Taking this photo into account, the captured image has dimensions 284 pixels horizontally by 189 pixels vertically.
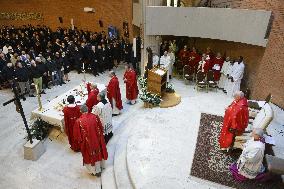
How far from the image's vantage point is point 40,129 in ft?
27.3

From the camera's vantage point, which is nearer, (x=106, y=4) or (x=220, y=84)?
(x=220, y=84)

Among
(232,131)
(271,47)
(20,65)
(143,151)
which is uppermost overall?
(271,47)

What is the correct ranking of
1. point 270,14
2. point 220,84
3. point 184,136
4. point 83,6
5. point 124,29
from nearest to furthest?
A: point 184,136 → point 270,14 → point 220,84 → point 124,29 → point 83,6

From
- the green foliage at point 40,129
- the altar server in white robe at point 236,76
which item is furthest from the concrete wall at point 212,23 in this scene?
the green foliage at point 40,129

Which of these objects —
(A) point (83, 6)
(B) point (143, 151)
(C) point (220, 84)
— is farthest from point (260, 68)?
(A) point (83, 6)

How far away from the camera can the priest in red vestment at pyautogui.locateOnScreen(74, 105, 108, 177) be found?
6.52 metres

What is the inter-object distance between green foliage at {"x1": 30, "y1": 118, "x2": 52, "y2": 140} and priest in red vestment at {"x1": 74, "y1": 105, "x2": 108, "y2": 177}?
1872 millimetres

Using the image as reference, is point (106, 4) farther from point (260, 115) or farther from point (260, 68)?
point (260, 115)

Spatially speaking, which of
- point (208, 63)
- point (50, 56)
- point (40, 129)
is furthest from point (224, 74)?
point (50, 56)

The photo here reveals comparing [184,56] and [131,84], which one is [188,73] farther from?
[131,84]

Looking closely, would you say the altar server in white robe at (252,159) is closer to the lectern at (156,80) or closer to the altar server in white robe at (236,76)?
the lectern at (156,80)

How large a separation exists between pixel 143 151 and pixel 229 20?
6235 mm

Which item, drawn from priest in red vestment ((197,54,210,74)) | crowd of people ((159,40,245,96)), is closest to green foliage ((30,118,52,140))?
crowd of people ((159,40,245,96))

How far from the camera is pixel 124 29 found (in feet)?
54.3
